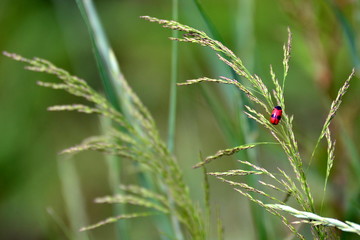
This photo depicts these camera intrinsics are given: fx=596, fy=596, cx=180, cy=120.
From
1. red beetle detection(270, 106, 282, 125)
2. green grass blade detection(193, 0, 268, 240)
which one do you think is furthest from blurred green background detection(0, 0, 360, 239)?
red beetle detection(270, 106, 282, 125)

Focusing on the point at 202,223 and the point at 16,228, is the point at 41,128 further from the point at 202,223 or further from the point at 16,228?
the point at 202,223

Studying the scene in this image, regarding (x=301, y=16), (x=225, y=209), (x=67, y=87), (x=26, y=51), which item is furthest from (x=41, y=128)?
(x=67, y=87)

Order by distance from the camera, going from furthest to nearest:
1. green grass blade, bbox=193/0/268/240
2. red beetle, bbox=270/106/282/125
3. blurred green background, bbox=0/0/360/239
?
blurred green background, bbox=0/0/360/239
green grass blade, bbox=193/0/268/240
red beetle, bbox=270/106/282/125

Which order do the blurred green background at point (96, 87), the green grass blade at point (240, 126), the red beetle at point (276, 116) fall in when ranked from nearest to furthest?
the red beetle at point (276, 116) < the green grass blade at point (240, 126) < the blurred green background at point (96, 87)

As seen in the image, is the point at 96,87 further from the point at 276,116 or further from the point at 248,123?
the point at 276,116

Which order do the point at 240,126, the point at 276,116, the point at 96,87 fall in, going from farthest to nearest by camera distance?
the point at 96,87 → the point at 240,126 → the point at 276,116

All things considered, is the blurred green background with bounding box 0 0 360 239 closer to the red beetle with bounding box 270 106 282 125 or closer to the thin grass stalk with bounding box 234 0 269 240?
the thin grass stalk with bounding box 234 0 269 240

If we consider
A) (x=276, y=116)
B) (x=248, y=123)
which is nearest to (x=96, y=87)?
(x=248, y=123)

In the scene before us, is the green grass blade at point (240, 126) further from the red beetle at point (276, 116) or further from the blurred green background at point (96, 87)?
the blurred green background at point (96, 87)

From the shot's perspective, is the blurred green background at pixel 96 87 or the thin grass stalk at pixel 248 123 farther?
the blurred green background at pixel 96 87

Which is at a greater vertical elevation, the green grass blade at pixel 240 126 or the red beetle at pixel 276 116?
the red beetle at pixel 276 116

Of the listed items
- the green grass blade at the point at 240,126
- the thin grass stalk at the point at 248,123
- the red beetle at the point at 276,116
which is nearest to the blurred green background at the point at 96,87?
the thin grass stalk at the point at 248,123
